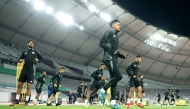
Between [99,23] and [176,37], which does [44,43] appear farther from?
[176,37]

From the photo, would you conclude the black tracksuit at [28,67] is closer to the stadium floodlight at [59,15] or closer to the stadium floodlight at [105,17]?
the stadium floodlight at [59,15]

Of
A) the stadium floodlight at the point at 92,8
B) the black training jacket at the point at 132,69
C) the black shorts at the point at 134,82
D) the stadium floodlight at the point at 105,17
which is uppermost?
the stadium floodlight at the point at 92,8

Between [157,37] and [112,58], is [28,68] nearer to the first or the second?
[112,58]

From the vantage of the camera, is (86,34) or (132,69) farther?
(86,34)

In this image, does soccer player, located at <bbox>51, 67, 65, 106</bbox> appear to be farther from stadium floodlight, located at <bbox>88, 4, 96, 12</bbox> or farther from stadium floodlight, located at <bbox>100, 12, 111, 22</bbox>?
stadium floodlight, located at <bbox>100, 12, 111, 22</bbox>

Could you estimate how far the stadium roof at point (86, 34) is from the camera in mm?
25062

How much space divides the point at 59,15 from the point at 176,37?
2264 centimetres

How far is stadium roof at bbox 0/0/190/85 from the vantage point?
25.1 metres

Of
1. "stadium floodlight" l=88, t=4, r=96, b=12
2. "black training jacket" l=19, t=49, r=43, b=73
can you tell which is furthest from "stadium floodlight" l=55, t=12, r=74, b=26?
"black training jacket" l=19, t=49, r=43, b=73

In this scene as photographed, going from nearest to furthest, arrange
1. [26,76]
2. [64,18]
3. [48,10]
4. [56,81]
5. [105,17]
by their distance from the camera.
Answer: [26,76]
[56,81]
[48,10]
[64,18]
[105,17]

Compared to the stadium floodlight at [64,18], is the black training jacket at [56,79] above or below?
below

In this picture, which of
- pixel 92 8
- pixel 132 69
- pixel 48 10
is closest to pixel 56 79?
pixel 132 69

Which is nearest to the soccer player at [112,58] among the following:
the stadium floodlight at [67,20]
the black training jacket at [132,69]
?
the black training jacket at [132,69]

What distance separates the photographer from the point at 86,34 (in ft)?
102
